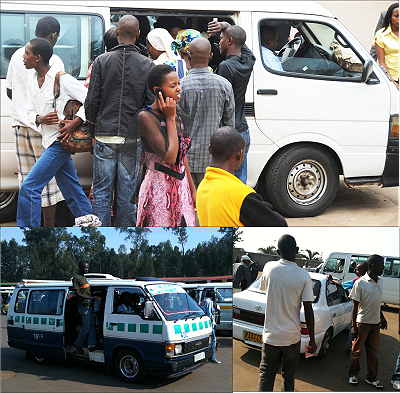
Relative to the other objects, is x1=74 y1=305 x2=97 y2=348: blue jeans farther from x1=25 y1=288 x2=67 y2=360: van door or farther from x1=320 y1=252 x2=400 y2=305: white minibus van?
x1=320 y1=252 x2=400 y2=305: white minibus van

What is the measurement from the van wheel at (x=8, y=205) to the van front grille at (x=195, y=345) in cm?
226

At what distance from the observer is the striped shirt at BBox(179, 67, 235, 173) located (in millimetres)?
A: 3826

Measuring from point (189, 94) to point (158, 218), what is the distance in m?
1.05

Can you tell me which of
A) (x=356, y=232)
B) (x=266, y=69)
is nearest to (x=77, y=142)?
(x=266, y=69)

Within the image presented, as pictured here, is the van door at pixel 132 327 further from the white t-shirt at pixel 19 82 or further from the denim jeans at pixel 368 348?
the white t-shirt at pixel 19 82

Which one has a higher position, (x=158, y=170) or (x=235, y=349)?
(x=158, y=170)

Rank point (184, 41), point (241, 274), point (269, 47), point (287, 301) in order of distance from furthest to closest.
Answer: point (269, 47), point (184, 41), point (241, 274), point (287, 301)

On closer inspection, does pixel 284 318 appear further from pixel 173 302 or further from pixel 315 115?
pixel 315 115

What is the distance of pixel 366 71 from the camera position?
443 centimetres

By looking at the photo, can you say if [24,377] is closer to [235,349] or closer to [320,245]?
[235,349]

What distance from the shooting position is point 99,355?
131 inches

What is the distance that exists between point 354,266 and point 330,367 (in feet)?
2.44

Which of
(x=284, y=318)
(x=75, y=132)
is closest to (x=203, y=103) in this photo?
Answer: (x=75, y=132)

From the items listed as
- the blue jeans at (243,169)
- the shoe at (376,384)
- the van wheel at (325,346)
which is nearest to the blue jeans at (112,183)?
the blue jeans at (243,169)
